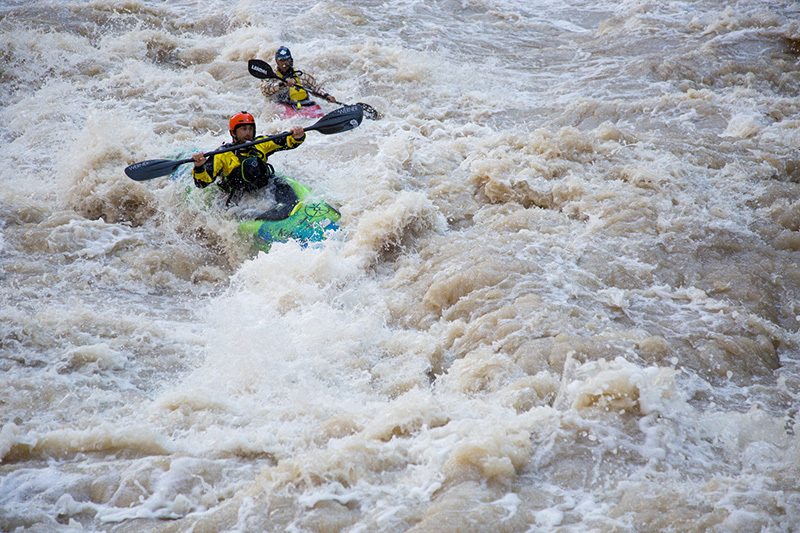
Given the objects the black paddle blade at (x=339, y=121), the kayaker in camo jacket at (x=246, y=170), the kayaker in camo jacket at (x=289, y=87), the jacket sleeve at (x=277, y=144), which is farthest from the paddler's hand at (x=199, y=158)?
the kayaker in camo jacket at (x=289, y=87)

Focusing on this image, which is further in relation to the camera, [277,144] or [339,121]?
[339,121]

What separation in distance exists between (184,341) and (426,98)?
5.50m

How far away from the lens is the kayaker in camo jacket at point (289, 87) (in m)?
8.03

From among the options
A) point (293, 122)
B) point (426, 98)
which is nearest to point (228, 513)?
point (293, 122)

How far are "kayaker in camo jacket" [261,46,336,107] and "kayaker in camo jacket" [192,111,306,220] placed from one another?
2.37m

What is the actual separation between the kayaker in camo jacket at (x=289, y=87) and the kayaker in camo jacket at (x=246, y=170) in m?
2.37

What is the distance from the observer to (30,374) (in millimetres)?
3791

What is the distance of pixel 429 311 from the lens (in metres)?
4.52

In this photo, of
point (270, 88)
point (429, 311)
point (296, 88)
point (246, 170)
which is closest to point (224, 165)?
point (246, 170)

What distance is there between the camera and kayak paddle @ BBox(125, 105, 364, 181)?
5582mm

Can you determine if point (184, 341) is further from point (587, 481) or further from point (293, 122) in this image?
point (293, 122)

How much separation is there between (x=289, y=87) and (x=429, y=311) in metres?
4.91

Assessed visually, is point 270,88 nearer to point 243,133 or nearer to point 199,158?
point 243,133

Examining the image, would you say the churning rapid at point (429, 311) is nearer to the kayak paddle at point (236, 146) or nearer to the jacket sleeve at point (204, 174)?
the jacket sleeve at point (204, 174)
